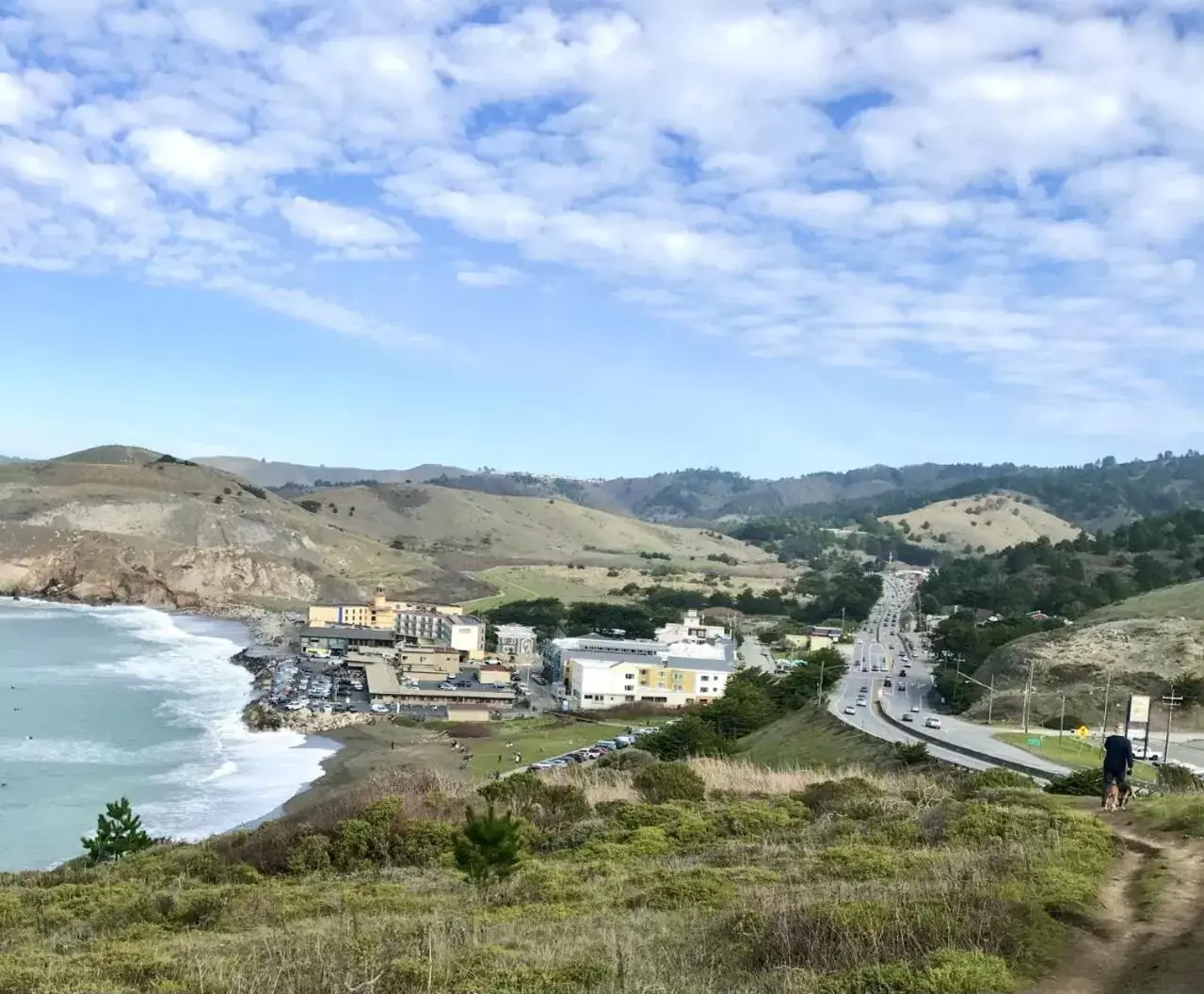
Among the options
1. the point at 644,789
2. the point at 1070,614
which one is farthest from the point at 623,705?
the point at 1070,614

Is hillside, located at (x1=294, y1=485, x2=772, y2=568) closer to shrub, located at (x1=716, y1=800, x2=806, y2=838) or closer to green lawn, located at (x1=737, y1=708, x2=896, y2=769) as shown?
green lawn, located at (x1=737, y1=708, x2=896, y2=769)

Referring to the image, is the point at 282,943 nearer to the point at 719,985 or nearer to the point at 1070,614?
the point at 719,985

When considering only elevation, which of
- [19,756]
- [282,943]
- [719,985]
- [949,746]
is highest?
[719,985]

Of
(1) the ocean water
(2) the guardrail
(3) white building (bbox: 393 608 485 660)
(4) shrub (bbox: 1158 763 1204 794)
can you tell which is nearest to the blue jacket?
(4) shrub (bbox: 1158 763 1204 794)

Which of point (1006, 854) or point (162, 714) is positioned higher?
point (1006, 854)

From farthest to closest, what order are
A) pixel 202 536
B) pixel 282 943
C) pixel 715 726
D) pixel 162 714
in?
1. pixel 202 536
2. pixel 162 714
3. pixel 715 726
4. pixel 282 943

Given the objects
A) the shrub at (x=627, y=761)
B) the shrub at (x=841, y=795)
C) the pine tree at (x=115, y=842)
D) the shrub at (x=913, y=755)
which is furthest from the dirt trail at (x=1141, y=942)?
the shrub at (x=627, y=761)
